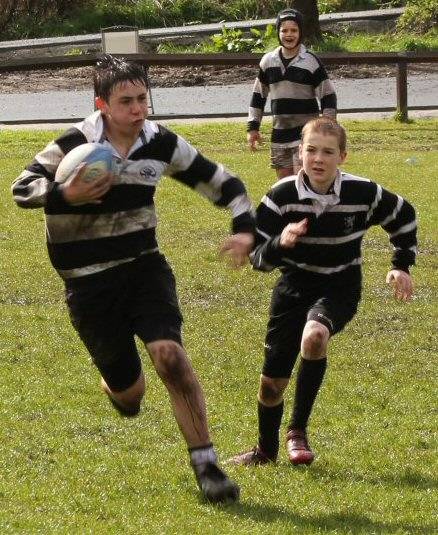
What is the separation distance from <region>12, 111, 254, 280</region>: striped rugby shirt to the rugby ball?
116mm

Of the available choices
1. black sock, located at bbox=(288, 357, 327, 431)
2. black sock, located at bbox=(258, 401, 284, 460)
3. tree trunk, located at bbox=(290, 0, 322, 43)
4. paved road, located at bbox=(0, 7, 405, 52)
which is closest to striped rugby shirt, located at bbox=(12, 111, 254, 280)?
black sock, located at bbox=(288, 357, 327, 431)

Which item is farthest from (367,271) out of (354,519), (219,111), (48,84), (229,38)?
(229,38)

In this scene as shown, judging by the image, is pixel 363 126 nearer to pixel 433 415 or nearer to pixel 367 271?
pixel 367 271

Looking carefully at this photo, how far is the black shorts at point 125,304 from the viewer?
571 centimetres

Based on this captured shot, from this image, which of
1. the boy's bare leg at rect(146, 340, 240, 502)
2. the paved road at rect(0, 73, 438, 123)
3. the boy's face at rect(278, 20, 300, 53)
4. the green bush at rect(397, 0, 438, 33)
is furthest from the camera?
the green bush at rect(397, 0, 438, 33)

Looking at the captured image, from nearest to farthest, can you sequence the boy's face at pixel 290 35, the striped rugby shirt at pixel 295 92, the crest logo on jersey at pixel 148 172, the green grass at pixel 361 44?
the crest logo on jersey at pixel 148 172, the boy's face at pixel 290 35, the striped rugby shirt at pixel 295 92, the green grass at pixel 361 44

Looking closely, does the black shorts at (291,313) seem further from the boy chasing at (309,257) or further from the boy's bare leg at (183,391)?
the boy's bare leg at (183,391)

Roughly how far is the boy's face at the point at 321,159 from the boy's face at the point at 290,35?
248 inches

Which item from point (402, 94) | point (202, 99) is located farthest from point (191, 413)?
point (202, 99)

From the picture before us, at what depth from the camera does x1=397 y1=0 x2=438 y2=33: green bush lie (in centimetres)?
2967

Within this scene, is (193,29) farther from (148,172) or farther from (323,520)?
(323,520)

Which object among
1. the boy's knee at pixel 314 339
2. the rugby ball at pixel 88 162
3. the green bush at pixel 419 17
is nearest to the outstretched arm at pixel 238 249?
the boy's knee at pixel 314 339

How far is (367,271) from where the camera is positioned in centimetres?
1080

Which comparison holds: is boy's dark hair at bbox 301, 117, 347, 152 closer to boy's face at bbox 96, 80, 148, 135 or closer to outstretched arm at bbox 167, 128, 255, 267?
outstretched arm at bbox 167, 128, 255, 267
